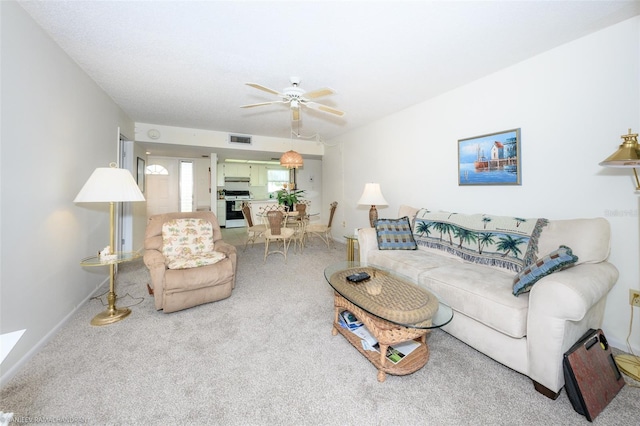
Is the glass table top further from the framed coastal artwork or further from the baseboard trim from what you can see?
the baseboard trim

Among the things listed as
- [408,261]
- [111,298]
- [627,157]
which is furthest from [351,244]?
[111,298]

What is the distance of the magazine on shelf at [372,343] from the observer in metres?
1.66

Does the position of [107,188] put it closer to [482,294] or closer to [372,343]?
[372,343]

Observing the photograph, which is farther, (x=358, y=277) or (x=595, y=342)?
(x=358, y=277)

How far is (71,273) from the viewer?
2.34m

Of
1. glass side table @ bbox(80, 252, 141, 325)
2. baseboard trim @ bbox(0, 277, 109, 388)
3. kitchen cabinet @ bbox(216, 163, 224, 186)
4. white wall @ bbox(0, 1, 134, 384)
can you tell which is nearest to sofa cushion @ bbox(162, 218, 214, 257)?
glass side table @ bbox(80, 252, 141, 325)

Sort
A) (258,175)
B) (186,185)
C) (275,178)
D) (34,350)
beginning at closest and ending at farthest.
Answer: (34,350) < (186,185) < (258,175) < (275,178)

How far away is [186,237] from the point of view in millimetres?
2846

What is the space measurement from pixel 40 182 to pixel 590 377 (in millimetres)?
3877

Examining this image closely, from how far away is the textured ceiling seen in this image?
1742 mm

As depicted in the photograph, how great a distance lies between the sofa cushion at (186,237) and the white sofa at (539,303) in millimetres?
2336

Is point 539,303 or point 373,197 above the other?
point 373,197

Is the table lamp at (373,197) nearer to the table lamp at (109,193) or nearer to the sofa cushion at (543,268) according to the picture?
the sofa cushion at (543,268)

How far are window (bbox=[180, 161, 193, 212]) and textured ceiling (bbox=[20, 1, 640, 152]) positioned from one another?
13.5 ft
